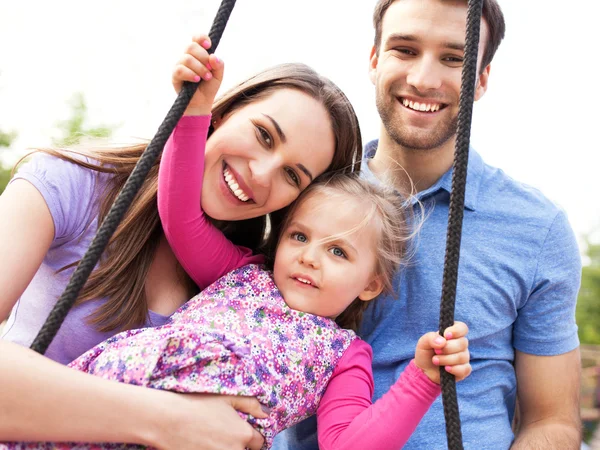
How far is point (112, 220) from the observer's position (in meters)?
1.07

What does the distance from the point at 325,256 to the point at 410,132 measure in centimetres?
69

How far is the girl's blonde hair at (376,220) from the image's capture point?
1.70m

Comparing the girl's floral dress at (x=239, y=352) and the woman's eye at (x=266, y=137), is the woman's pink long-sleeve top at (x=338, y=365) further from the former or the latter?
the woman's eye at (x=266, y=137)

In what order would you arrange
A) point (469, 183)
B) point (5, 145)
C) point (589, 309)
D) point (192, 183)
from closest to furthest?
point (192, 183) → point (469, 183) → point (5, 145) → point (589, 309)

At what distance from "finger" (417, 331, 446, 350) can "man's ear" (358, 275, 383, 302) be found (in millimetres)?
436

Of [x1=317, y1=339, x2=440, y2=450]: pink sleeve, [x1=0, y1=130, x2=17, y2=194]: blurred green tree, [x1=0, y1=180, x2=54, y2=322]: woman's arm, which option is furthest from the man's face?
[x1=0, y1=130, x2=17, y2=194]: blurred green tree

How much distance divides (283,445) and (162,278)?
680 mm

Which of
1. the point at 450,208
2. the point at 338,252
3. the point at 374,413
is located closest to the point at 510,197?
the point at 338,252

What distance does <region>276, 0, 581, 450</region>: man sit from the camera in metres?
A: 1.87

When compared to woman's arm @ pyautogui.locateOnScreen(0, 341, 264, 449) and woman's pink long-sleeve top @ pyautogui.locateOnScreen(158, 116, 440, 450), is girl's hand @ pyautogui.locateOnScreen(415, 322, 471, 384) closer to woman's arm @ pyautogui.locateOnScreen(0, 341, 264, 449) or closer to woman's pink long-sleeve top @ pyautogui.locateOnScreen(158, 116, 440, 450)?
woman's pink long-sleeve top @ pyautogui.locateOnScreen(158, 116, 440, 450)

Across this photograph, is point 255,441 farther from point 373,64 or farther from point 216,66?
point 373,64

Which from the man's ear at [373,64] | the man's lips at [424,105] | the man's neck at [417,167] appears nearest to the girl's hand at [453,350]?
the man's neck at [417,167]

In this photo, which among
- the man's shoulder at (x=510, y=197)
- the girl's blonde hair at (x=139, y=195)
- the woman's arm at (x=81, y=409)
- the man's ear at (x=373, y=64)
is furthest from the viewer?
the man's ear at (x=373, y=64)

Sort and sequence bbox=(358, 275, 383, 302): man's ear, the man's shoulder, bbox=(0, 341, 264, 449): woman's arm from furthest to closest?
the man's shoulder
bbox=(358, 275, 383, 302): man's ear
bbox=(0, 341, 264, 449): woman's arm
